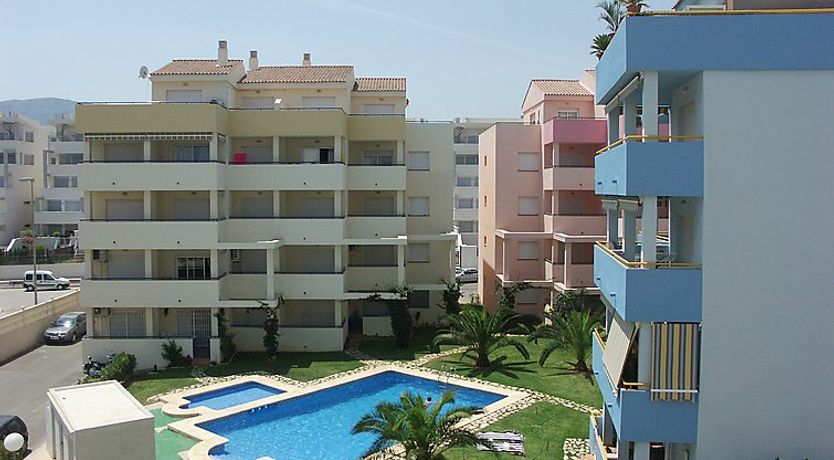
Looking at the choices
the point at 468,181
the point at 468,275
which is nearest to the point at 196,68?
the point at 468,275

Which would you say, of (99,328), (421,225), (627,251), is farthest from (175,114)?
(627,251)

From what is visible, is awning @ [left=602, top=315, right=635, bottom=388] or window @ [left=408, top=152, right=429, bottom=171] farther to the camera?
window @ [left=408, top=152, right=429, bottom=171]

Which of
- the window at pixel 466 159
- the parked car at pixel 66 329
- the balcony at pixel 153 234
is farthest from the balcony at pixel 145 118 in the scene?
the window at pixel 466 159

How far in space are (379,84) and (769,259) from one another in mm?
29930

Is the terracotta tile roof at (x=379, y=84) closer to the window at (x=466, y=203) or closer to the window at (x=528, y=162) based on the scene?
the window at (x=528, y=162)

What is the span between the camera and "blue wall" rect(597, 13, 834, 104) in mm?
13969

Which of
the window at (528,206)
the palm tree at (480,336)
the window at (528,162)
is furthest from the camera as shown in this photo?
the window at (528,206)

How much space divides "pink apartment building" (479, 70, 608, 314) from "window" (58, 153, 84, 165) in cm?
4832

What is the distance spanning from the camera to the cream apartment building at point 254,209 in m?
32.5

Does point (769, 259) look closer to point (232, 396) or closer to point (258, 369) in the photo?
point (232, 396)

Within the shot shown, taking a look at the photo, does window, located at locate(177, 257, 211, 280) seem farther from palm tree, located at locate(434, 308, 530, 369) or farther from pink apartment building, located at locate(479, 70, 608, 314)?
pink apartment building, located at locate(479, 70, 608, 314)

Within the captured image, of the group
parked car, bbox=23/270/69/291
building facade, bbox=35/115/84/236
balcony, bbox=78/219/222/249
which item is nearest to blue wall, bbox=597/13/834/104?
balcony, bbox=78/219/222/249

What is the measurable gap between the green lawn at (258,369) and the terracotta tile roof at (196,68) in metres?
14.5

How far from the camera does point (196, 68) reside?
3672 cm
